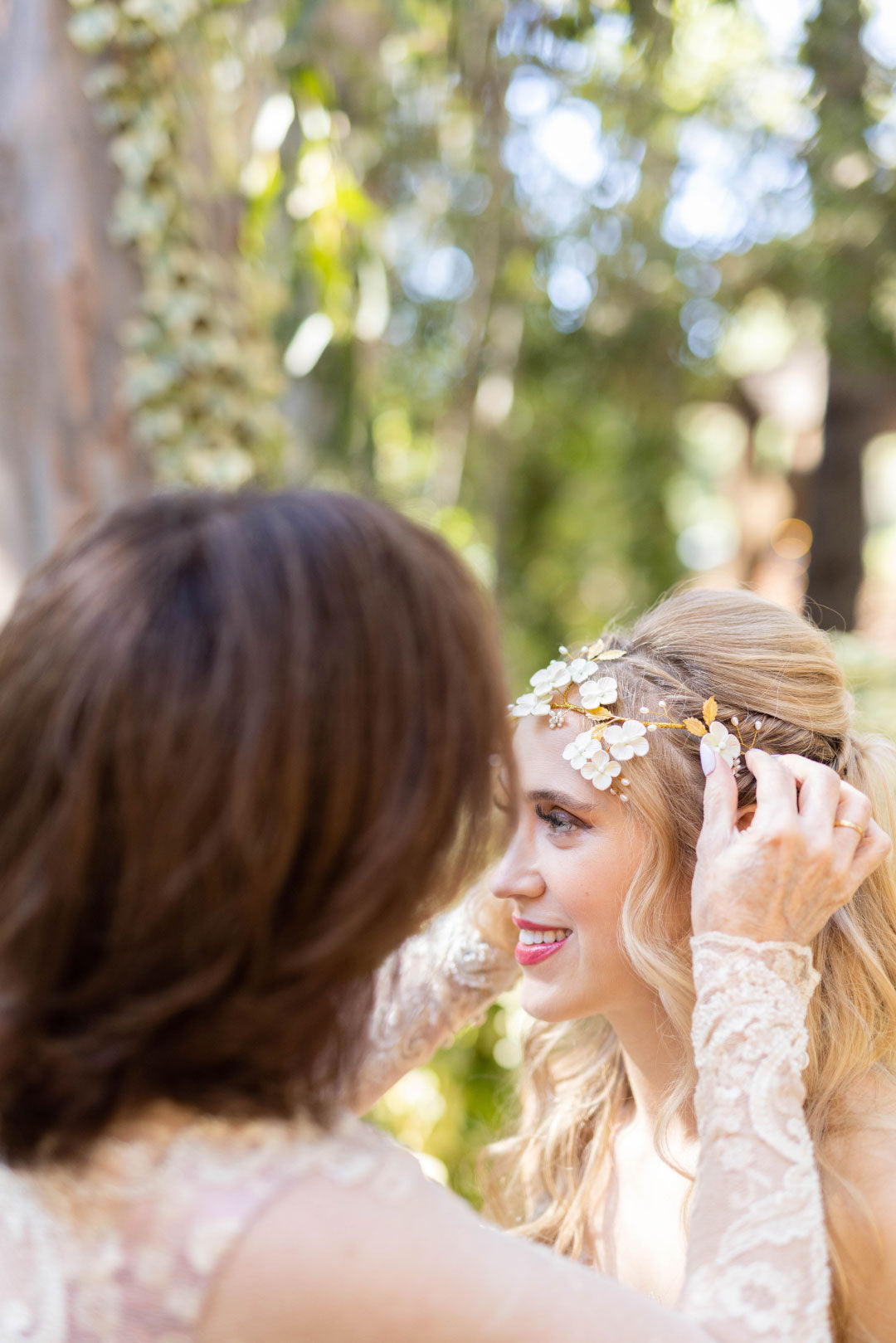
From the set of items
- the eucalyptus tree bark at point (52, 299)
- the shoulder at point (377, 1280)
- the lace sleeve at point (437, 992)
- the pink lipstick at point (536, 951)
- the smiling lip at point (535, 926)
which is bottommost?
the lace sleeve at point (437, 992)

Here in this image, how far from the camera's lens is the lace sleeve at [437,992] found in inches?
79.4

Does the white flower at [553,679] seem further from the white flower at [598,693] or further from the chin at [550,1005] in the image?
the chin at [550,1005]

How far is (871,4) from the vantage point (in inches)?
164

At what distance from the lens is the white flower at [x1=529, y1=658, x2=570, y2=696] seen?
78.8 inches

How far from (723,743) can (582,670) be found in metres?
0.32

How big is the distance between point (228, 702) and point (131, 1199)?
45cm

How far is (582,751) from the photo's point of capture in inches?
74.8

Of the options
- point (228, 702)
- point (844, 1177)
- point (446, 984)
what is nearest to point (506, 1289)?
point (228, 702)

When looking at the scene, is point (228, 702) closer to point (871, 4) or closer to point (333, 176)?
point (333, 176)

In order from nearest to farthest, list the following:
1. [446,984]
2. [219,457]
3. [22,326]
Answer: [446,984], [22,326], [219,457]

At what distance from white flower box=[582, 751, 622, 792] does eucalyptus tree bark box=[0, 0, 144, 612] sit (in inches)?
84.2

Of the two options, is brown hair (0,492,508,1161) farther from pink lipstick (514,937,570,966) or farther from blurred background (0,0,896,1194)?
pink lipstick (514,937,570,966)

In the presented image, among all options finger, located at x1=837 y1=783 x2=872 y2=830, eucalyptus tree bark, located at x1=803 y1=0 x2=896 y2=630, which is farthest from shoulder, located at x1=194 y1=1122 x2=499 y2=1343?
eucalyptus tree bark, located at x1=803 y1=0 x2=896 y2=630

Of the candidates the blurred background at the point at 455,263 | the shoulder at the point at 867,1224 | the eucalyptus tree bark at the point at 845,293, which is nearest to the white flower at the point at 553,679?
the blurred background at the point at 455,263
